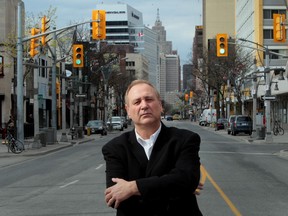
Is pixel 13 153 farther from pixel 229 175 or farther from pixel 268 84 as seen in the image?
pixel 268 84

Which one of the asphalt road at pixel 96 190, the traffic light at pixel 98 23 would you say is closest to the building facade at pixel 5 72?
the traffic light at pixel 98 23

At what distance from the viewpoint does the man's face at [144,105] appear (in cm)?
321

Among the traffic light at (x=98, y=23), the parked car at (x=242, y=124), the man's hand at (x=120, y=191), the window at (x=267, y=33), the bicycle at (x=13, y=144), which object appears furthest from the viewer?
the window at (x=267, y=33)

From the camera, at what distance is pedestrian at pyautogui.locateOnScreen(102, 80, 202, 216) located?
9.78ft

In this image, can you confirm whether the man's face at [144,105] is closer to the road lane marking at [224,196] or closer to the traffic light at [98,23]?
the road lane marking at [224,196]

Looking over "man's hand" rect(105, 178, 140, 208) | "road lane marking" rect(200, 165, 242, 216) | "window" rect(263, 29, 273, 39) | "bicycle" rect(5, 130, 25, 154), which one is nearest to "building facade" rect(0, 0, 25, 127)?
"bicycle" rect(5, 130, 25, 154)

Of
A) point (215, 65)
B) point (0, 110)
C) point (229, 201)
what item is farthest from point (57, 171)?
point (215, 65)

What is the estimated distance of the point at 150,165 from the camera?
3.09 meters

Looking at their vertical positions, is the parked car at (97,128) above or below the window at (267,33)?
below

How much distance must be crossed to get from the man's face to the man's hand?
44 cm

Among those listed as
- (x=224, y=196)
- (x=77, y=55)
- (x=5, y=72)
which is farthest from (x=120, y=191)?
(x=5, y=72)

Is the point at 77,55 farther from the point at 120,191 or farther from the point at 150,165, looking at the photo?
the point at 120,191

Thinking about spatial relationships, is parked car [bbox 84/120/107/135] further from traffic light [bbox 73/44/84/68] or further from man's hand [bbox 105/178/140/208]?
man's hand [bbox 105/178/140/208]

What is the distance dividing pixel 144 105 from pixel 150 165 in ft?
1.32
